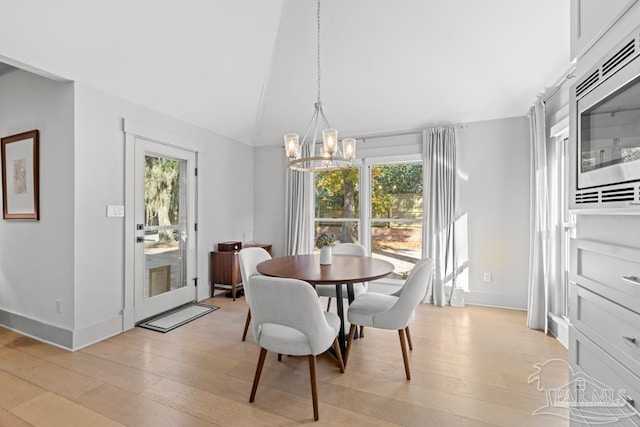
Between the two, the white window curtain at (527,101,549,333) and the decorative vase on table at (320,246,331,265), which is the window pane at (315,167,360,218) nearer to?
the decorative vase on table at (320,246,331,265)

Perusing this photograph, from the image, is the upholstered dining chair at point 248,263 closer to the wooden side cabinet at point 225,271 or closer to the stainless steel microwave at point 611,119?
the wooden side cabinet at point 225,271

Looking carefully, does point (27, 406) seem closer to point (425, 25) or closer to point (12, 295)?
point (12, 295)

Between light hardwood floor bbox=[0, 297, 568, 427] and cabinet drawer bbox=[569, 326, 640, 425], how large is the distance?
59cm

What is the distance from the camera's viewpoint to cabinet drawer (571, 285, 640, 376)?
41.8 inches

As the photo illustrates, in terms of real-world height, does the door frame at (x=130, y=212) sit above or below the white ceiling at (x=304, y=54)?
below

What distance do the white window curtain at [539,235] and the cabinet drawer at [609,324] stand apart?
7.00ft

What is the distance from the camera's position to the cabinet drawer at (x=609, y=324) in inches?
41.8

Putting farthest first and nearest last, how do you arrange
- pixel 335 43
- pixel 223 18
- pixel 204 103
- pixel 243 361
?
pixel 204 103 → pixel 335 43 → pixel 223 18 → pixel 243 361

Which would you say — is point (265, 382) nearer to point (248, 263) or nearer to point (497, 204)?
point (248, 263)

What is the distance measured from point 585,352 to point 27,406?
3.24 meters

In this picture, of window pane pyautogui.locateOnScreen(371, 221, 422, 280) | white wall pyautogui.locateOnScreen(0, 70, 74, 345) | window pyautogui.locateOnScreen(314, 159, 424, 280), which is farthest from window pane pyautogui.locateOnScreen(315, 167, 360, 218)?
white wall pyautogui.locateOnScreen(0, 70, 74, 345)

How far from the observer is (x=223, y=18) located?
306cm

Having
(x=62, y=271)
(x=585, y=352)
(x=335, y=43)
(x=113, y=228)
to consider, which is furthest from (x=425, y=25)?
(x=62, y=271)

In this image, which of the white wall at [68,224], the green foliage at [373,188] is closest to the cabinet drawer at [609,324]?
the green foliage at [373,188]
